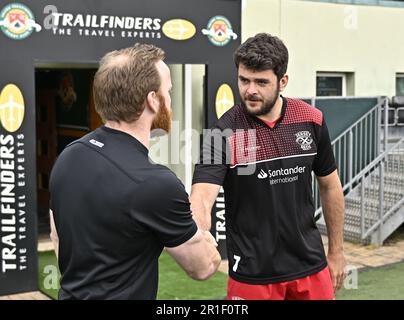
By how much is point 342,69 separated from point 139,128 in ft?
28.4

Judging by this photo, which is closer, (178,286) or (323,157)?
(323,157)

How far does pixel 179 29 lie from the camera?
7039 millimetres

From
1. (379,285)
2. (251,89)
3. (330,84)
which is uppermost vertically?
(330,84)

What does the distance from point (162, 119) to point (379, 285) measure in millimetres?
5191

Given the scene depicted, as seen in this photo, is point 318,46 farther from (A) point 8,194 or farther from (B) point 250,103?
(B) point 250,103

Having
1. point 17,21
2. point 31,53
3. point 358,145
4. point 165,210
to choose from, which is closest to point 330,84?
point 358,145

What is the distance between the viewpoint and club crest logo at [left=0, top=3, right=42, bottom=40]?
5969mm

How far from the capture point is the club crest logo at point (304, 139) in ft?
10.2

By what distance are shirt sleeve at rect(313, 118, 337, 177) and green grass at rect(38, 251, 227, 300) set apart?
3.14 metres

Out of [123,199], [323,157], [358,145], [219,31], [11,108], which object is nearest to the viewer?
[123,199]

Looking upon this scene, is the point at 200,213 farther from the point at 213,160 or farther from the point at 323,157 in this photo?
the point at 323,157

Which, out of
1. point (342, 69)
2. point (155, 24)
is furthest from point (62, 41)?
point (342, 69)

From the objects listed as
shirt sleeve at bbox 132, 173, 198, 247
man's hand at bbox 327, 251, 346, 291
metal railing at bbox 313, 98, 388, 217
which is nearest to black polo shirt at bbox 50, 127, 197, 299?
shirt sleeve at bbox 132, 173, 198, 247

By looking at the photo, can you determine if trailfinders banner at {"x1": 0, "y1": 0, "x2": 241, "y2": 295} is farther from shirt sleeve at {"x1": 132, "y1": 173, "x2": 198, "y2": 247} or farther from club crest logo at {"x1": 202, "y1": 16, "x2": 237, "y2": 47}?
shirt sleeve at {"x1": 132, "y1": 173, "x2": 198, "y2": 247}
